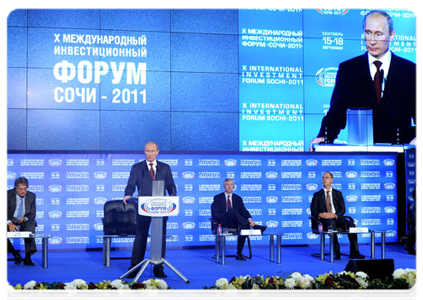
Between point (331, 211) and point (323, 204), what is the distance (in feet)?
0.72

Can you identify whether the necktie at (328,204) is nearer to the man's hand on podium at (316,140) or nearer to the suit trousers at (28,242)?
the man's hand on podium at (316,140)

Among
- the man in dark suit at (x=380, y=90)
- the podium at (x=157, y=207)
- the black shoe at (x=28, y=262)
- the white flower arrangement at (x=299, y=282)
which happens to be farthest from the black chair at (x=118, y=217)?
the white flower arrangement at (x=299, y=282)

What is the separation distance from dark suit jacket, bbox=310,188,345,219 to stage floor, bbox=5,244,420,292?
2.14 ft

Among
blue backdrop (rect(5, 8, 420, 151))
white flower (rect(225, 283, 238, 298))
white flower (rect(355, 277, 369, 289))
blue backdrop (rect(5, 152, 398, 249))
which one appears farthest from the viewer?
blue backdrop (rect(5, 8, 420, 151))

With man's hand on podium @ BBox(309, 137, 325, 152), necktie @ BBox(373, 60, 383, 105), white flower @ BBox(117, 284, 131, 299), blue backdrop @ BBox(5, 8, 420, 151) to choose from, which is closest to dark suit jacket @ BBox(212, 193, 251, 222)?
blue backdrop @ BBox(5, 8, 420, 151)

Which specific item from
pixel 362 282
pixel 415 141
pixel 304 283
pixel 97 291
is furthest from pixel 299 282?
pixel 415 141

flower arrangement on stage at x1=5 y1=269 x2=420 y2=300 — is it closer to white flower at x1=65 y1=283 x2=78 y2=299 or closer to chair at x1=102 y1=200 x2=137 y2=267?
white flower at x1=65 y1=283 x2=78 y2=299

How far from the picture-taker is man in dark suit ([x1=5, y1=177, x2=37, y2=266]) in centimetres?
802

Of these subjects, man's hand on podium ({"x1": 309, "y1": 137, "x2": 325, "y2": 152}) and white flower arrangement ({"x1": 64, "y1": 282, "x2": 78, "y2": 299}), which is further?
man's hand on podium ({"x1": 309, "y1": 137, "x2": 325, "y2": 152})

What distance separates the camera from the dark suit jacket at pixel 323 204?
867 cm

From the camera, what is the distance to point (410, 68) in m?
10.7

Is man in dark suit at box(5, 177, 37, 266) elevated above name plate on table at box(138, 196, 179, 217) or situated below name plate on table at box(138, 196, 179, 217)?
below

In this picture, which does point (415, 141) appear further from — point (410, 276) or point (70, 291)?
point (70, 291)

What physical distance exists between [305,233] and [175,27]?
4089mm
